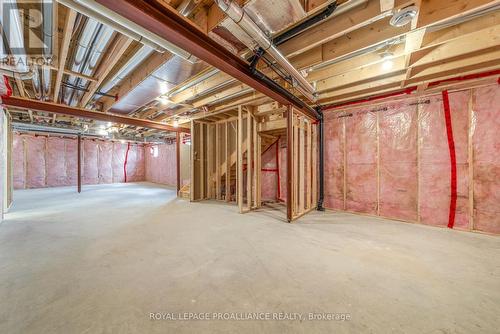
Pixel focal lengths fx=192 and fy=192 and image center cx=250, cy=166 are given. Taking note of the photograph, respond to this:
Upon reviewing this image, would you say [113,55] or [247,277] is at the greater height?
[113,55]

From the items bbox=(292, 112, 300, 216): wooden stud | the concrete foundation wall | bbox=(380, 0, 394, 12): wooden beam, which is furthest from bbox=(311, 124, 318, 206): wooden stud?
bbox=(380, 0, 394, 12): wooden beam

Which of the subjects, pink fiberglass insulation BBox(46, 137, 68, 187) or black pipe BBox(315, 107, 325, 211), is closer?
black pipe BBox(315, 107, 325, 211)

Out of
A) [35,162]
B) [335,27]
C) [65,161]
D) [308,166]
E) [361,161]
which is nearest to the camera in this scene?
[335,27]

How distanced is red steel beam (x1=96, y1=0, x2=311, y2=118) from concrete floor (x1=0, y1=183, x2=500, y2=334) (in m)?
1.94

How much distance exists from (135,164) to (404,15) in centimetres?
1174

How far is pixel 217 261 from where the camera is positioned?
6.40 ft

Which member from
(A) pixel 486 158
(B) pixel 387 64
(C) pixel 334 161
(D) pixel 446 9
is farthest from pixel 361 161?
(D) pixel 446 9

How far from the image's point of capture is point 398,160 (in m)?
3.39

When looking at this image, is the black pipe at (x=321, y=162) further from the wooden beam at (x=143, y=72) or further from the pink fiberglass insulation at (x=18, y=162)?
the pink fiberglass insulation at (x=18, y=162)

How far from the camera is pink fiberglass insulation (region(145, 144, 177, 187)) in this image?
9047 mm

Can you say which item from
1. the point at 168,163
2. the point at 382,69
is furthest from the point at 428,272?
the point at 168,163

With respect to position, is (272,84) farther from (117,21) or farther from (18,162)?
(18,162)

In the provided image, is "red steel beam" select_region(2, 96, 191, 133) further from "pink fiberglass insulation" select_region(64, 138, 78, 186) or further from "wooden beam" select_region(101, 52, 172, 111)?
"pink fiberglass insulation" select_region(64, 138, 78, 186)

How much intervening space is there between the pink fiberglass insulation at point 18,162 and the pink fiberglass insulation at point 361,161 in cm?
1134
